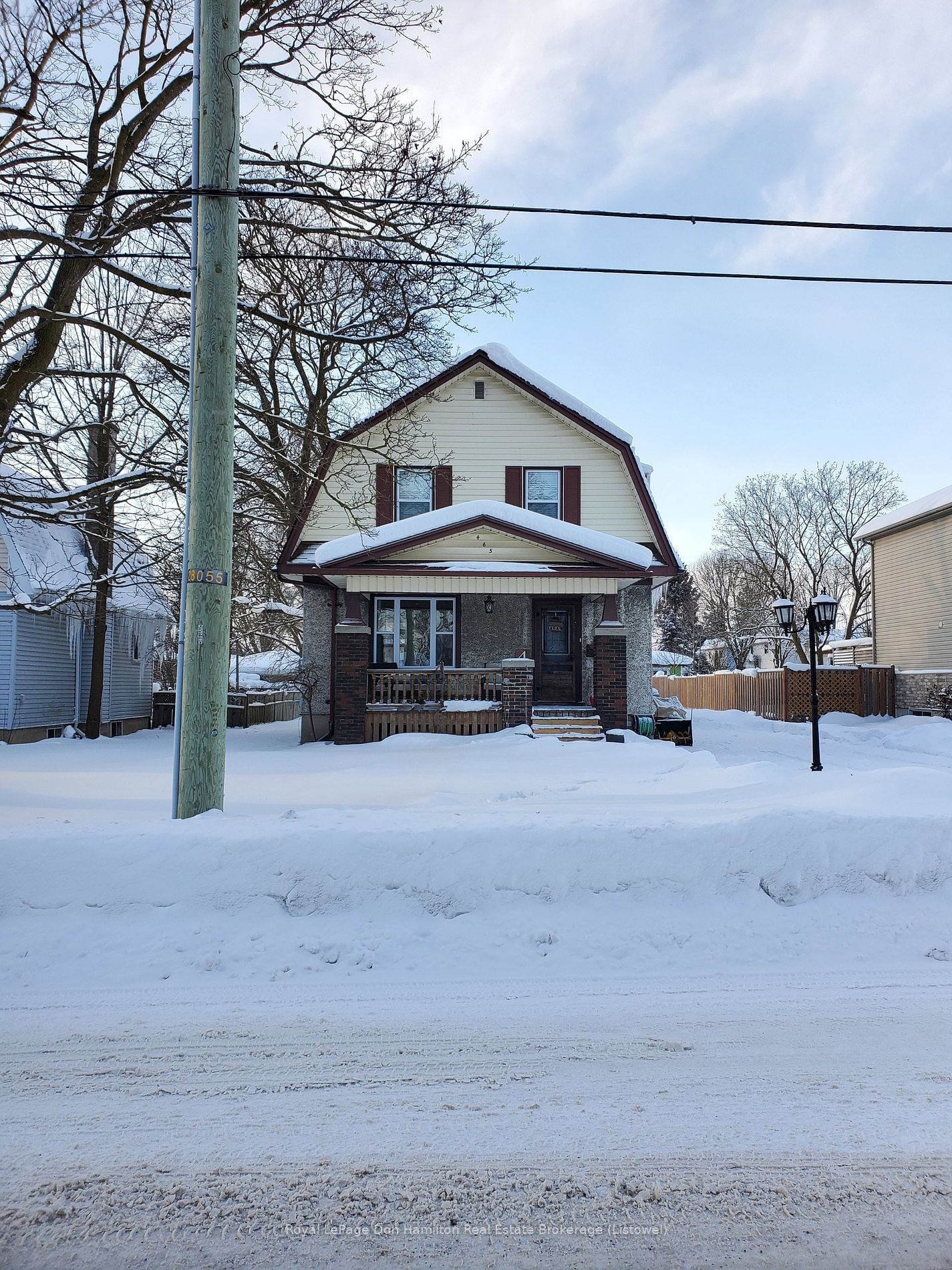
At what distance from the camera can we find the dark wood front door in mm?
16203

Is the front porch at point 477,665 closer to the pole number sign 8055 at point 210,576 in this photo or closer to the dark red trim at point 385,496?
the dark red trim at point 385,496

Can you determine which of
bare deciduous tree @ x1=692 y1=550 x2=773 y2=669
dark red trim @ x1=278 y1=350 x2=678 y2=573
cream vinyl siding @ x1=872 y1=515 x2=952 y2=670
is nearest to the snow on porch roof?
dark red trim @ x1=278 y1=350 x2=678 y2=573

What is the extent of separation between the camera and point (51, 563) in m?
17.9

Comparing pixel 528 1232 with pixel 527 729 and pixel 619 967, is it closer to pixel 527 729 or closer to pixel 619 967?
pixel 619 967

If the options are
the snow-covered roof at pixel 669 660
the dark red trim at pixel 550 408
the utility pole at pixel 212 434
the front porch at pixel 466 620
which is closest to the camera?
the utility pole at pixel 212 434

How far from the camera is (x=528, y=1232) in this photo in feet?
7.49

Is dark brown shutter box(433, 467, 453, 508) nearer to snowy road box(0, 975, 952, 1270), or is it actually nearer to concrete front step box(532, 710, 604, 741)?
concrete front step box(532, 710, 604, 741)

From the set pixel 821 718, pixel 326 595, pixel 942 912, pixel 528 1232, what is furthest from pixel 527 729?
pixel 821 718

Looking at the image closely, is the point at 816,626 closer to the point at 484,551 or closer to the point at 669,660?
the point at 484,551

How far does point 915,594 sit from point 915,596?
0.06 m

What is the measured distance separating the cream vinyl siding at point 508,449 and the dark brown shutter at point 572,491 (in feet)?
→ 0.35

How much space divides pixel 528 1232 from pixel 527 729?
1130cm

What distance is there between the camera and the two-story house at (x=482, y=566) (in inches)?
563

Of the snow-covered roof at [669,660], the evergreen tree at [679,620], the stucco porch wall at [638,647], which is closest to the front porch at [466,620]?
the stucco porch wall at [638,647]
